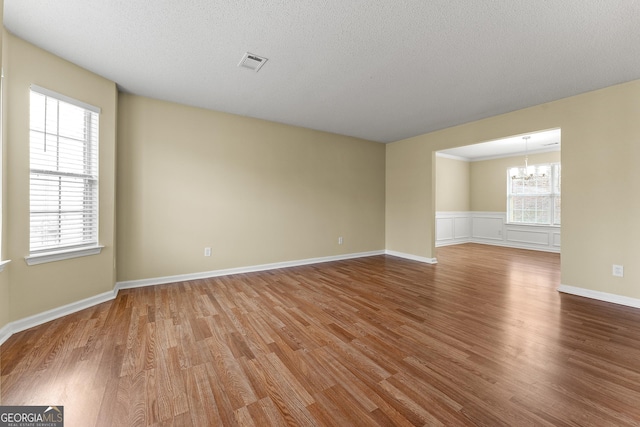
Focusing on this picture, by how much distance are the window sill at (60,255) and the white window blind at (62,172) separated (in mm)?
69

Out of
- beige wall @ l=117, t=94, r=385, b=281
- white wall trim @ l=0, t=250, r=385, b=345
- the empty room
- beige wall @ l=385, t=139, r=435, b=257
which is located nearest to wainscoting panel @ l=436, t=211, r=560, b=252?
beige wall @ l=385, t=139, r=435, b=257

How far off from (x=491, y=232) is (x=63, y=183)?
9154 millimetres

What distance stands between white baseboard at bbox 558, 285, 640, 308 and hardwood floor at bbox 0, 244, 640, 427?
24 centimetres

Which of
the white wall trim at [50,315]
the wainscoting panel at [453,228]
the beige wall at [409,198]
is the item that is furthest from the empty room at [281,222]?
the wainscoting panel at [453,228]

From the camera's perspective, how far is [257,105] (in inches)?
147

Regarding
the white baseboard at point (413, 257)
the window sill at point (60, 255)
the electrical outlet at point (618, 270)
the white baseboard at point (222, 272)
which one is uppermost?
the window sill at point (60, 255)

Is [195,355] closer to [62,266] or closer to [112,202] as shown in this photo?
[62,266]

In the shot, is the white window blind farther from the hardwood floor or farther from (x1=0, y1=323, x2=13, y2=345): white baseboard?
the hardwood floor

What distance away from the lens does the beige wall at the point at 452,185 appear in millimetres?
7309

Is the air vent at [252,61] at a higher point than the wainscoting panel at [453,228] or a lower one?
higher

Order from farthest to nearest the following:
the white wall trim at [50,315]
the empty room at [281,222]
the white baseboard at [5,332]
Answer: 1. the white wall trim at [50,315]
2. the white baseboard at [5,332]
3. the empty room at [281,222]

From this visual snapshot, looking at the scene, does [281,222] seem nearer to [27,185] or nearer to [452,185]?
[27,185]

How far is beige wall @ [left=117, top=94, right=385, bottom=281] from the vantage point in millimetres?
3479

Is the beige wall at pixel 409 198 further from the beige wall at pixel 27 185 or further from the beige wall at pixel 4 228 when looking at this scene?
the beige wall at pixel 4 228
